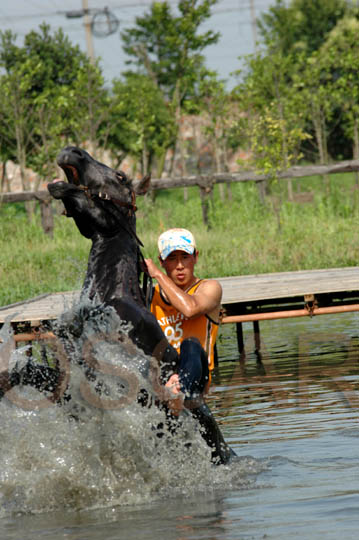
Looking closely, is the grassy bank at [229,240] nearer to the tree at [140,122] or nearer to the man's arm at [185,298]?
the man's arm at [185,298]

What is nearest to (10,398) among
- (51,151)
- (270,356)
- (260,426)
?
(260,426)

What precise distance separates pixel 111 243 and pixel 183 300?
1.88 feet

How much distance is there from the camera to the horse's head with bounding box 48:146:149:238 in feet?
17.2

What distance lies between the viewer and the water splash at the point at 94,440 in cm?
523

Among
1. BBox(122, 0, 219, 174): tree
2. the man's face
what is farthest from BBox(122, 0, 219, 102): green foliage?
the man's face

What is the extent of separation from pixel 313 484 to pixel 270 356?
6.25 m

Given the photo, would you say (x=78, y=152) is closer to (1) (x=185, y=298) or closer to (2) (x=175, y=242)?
(2) (x=175, y=242)

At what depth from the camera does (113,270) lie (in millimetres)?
5312

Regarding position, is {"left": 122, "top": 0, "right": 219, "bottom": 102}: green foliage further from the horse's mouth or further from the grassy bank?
the horse's mouth

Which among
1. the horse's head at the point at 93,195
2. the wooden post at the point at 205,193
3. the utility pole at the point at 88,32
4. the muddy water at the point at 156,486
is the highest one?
the utility pole at the point at 88,32

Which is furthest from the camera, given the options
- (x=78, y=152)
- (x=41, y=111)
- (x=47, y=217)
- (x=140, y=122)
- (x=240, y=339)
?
(x=140, y=122)

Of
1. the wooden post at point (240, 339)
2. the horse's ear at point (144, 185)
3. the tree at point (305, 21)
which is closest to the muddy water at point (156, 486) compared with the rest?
the horse's ear at point (144, 185)

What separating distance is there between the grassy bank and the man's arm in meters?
9.08

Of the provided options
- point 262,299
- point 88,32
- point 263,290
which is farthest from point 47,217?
point 88,32
